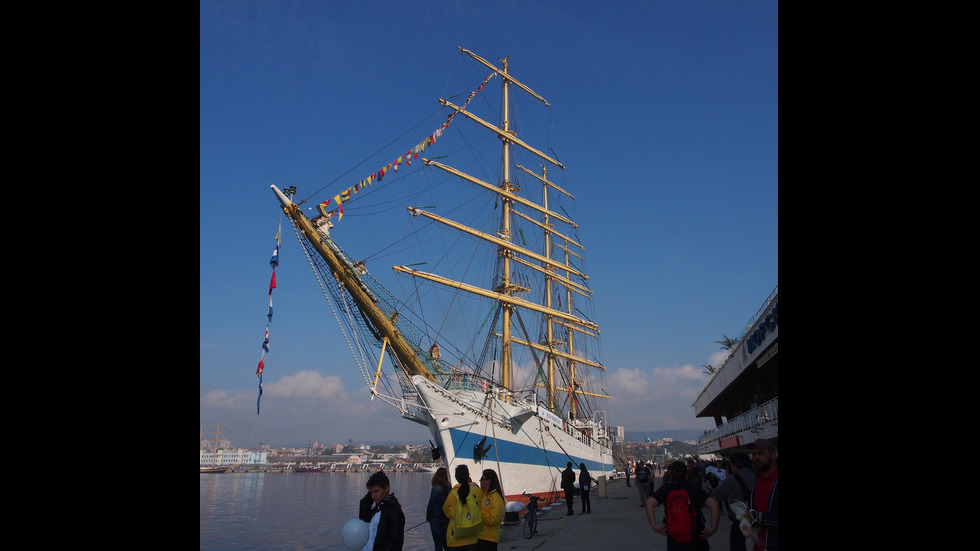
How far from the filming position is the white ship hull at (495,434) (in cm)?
2330

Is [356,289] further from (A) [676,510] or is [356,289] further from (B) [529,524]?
(A) [676,510]

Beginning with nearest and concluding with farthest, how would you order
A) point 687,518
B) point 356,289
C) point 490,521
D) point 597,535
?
1. point 687,518
2. point 490,521
3. point 597,535
4. point 356,289

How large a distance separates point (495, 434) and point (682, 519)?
20056 millimetres

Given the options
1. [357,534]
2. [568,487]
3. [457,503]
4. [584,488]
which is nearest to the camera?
[357,534]

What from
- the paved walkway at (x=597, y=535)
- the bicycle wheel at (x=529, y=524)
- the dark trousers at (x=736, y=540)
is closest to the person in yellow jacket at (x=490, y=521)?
the dark trousers at (x=736, y=540)

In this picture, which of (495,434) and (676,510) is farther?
(495,434)

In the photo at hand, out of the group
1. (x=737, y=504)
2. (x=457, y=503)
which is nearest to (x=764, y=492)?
(x=737, y=504)

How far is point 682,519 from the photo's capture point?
4.69m
